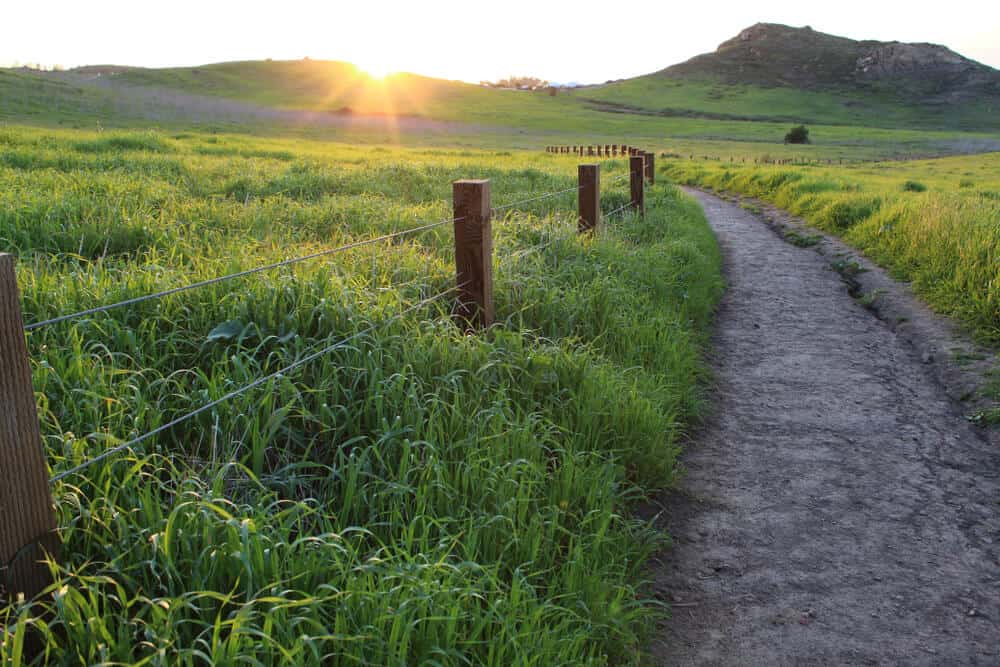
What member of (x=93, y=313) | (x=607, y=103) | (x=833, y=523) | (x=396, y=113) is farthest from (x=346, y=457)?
(x=607, y=103)

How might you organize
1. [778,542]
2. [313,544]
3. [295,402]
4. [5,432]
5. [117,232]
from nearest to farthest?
[5,432]
[313,544]
[295,402]
[778,542]
[117,232]

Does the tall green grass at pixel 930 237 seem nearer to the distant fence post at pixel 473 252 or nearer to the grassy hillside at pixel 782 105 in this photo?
the distant fence post at pixel 473 252

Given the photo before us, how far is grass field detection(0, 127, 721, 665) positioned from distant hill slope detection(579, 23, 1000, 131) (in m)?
100

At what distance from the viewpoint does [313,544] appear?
263 centimetres

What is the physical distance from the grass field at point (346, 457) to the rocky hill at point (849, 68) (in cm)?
13583

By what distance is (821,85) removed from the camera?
12800cm

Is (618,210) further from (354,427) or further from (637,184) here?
(354,427)

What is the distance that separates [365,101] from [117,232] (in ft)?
290

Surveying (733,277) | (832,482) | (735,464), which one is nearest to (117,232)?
(735,464)

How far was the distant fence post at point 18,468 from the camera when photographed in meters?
1.97

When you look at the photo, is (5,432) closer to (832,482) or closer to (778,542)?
(778,542)

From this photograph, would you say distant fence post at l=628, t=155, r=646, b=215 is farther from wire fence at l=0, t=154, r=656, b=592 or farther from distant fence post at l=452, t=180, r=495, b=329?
distant fence post at l=452, t=180, r=495, b=329

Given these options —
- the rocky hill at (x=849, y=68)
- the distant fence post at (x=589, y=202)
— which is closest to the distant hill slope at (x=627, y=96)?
the rocky hill at (x=849, y=68)

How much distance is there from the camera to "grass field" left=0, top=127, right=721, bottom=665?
7.55 ft
